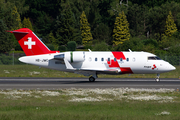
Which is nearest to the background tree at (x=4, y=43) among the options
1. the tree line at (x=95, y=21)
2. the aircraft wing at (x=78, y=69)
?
the tree line at (x=95, y=21)

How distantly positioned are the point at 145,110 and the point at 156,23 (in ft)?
314

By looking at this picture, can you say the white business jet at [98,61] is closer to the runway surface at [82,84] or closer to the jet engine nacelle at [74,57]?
the jet engine nacelle at [74,57]

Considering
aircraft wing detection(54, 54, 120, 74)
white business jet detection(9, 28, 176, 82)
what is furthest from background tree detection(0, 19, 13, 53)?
aircraft wing detection(54, 54, 120, 74)

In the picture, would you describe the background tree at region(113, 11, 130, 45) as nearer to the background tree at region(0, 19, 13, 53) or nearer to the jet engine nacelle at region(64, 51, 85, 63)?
the background tree at region(0, 19, 13, 53)

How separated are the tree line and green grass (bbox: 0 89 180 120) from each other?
67850mm

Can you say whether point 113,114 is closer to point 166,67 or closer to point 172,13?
point 166,67

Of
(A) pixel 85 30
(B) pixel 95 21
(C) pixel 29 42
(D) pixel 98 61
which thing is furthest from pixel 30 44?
(B) pixel 95 21

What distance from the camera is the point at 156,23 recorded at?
110 metres

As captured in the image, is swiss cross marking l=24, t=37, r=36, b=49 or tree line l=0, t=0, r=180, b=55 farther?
tree line l=0, t=0, r=180, b=55

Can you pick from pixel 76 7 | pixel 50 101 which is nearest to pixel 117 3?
pixel 76 7

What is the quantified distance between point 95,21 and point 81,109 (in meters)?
102

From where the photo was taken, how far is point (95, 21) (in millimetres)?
117875

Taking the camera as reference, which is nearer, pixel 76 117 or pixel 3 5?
pixel 76 117

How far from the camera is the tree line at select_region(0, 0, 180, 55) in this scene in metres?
101
